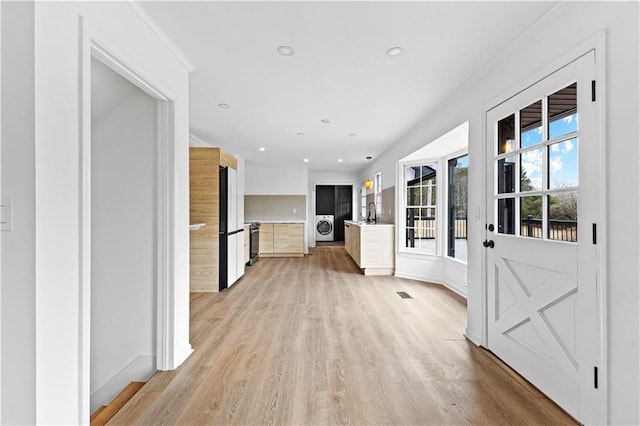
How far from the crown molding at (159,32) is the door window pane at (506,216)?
267 cm

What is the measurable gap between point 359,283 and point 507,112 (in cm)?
314

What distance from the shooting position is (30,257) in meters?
1.10

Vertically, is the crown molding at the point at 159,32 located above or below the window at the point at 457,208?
above

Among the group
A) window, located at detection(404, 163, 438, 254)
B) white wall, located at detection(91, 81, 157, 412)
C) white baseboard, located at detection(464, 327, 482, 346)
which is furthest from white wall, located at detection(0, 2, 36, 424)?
window, located at detection(404, 163, 438, 254)

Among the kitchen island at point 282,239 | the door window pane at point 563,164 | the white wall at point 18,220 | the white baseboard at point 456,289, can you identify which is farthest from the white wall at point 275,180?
the white wall at point 18,220

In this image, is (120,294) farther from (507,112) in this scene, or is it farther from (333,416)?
(507,112)

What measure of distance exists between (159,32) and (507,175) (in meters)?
2.63

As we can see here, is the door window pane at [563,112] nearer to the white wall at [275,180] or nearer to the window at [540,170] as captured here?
the window at [540,170]

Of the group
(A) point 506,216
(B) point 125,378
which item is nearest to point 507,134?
(A) point 506,216

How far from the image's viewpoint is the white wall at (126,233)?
2.17m

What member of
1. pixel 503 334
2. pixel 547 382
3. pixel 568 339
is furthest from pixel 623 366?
pixel 503 334

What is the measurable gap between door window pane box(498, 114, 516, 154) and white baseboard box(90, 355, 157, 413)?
3051 millimetres

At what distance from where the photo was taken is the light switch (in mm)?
1074

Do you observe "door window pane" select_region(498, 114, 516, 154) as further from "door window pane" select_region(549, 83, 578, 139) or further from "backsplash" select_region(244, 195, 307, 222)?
"backsplash" select_region(244, 195, 307, 222)
